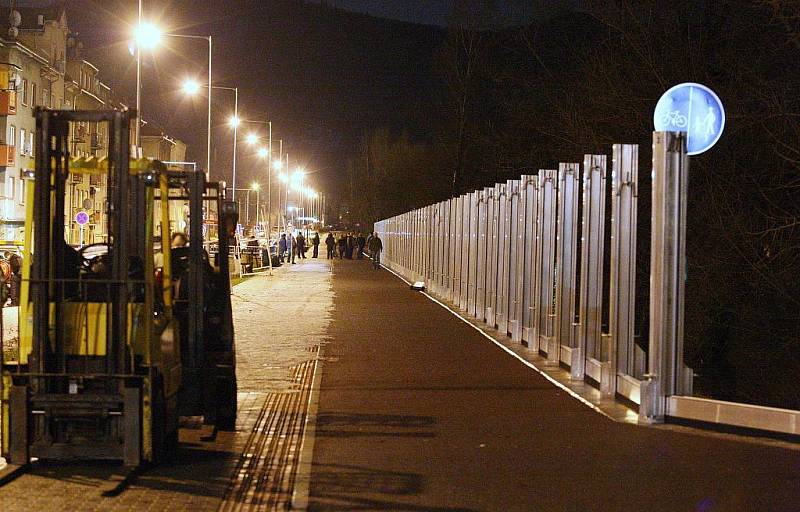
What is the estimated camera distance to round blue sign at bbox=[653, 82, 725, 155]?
11375 mm

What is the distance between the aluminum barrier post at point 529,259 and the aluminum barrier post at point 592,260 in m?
3.77

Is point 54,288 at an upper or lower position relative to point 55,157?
lower

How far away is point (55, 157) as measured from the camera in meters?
8.68

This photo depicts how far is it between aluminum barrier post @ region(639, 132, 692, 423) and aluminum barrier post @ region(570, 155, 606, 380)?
9.51ft

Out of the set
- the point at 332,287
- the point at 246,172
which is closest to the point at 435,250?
the point at 332,287

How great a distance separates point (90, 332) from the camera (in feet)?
28.0

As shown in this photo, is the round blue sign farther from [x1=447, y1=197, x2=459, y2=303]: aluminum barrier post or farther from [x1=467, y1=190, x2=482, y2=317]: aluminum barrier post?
[x1=447, y1=197, x2=459, y2=303]: aluminum barrier post

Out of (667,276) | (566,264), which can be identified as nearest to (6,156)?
(566,264)

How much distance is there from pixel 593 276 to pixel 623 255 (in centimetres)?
167

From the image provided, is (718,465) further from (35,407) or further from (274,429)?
(35,407)

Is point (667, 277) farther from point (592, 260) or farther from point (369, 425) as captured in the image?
point (592, 260)

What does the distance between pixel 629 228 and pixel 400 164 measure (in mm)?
84548

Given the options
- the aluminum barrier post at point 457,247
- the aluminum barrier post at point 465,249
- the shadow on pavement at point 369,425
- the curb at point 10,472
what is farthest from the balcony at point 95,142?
the curb at point 10,472

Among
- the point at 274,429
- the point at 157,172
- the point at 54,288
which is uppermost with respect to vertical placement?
the point at 157,172
